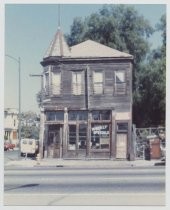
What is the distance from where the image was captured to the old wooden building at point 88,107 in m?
23.2

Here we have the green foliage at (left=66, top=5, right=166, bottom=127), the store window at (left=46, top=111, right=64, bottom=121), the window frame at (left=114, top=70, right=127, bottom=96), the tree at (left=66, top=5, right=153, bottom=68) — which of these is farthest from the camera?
the store window at (left=46, top=111, right=64, bottom=121)

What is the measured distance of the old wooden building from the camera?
2323 cm

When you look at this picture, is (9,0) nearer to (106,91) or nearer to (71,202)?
(71,202)

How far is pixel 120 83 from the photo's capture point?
23297mm

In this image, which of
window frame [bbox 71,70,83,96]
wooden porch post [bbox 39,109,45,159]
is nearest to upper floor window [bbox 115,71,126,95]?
window frame [bbox 71,70,83,96]

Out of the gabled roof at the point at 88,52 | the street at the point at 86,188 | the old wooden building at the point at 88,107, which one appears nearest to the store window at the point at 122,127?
the old wooden building at the point at 88,107

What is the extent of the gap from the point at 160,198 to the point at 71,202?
2.15 metres

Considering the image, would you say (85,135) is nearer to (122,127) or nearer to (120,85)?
(122,127)

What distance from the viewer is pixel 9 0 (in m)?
13.3

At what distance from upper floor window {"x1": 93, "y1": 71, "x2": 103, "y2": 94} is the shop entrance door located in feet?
8.12

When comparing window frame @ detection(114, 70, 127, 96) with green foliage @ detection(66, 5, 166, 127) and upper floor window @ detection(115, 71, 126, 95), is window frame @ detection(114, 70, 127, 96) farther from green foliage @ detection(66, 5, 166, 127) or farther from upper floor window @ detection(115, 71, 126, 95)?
green foliage @ detection(66, 5, 166, 127)

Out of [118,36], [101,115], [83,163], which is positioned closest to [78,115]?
[101,115]

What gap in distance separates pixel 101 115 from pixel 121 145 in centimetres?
165

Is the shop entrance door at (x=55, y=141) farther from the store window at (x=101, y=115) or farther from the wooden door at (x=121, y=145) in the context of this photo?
Answer: the wooden door at (x=121, y=145)
